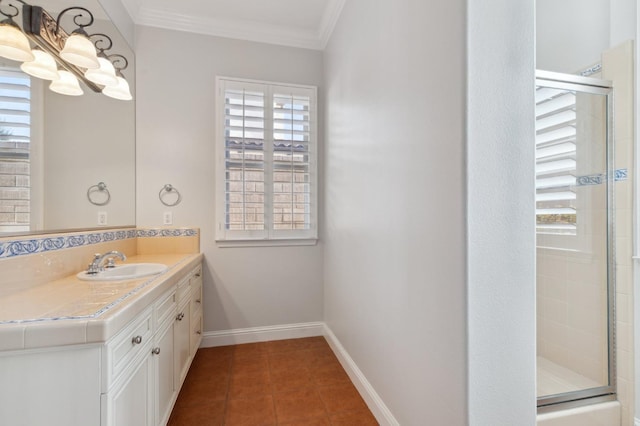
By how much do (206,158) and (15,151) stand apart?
4.33ft

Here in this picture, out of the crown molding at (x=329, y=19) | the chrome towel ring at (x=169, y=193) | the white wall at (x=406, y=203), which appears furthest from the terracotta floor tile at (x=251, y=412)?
the crown molding at (x=329, y=19)

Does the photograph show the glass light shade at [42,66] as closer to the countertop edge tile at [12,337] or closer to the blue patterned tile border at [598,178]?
the countertop edge tile at [12,337]

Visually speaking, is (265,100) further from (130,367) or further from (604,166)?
(604,166)

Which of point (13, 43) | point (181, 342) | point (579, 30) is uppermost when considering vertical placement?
point (579, 30)

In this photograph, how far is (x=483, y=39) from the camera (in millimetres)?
1034

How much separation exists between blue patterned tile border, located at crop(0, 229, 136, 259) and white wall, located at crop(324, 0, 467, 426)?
171 cm

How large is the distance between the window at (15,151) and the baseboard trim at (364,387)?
6.64 feet

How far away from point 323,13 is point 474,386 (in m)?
2.82

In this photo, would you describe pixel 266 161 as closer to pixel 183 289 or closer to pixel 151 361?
pixel 183 289

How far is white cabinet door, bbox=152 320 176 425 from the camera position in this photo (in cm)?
137

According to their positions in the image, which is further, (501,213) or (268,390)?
(268,390)

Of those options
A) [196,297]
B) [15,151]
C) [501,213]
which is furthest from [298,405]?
[15,151]

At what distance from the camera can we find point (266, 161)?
8.71 feet

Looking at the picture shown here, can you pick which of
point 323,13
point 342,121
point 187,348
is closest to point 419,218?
point 342,121
